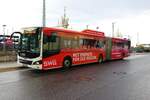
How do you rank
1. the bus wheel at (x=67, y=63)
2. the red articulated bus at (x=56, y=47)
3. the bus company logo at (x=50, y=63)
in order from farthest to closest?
the bus wheel at (x=67, y=63), the bus company logo at (x=50, y=63), the red articulated bus at (x=56, y=47)

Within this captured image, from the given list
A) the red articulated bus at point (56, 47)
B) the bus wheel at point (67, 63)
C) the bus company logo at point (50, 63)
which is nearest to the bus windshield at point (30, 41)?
the red articulated bus at point (56, 47)

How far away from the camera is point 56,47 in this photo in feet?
53.0

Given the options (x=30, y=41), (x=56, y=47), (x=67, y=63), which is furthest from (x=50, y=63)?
(x=67, y=63)

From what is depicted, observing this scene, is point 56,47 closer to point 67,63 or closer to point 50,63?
point 50,63

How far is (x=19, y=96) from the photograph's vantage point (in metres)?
8.09

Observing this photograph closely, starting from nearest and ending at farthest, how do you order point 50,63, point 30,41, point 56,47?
point 30,41
point 50,63
point 56,47

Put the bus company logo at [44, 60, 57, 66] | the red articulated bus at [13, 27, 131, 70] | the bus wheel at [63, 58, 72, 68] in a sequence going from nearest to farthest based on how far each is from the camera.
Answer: the red articulated bus at [13, 27, 131, 70] < the bus company logo at [44, 60, 57, 66] < the bus wheel at [63, 58, 72, 68]

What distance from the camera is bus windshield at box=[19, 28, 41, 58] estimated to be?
15.1 metres

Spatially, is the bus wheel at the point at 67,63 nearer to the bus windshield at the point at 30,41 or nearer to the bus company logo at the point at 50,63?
the bus company logo at the point at 50,63

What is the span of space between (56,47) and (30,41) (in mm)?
1807

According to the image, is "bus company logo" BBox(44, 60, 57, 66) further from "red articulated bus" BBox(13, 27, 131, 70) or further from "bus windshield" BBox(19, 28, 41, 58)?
"bus windshield" BBox(19, 28, 41, 58)

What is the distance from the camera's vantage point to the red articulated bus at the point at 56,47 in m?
15.0

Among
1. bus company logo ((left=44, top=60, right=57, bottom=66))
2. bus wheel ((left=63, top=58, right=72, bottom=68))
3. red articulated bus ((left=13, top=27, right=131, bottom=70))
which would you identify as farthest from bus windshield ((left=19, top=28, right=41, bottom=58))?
bus wheel ((left=63, top=58, right=72, bottom=68))

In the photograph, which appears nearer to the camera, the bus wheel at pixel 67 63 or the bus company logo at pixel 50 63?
the bus company logo at pixel 50 63
